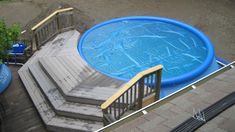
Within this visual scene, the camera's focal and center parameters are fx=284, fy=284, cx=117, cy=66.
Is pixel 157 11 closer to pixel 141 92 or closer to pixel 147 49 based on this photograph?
pixel 147 49

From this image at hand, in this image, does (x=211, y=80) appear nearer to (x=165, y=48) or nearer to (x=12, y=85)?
(x=165, y=48)

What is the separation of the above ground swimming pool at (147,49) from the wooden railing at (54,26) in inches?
38.9

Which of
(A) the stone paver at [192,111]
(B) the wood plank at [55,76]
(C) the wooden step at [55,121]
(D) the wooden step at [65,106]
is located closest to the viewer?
(A) the stone paver at [192,111]

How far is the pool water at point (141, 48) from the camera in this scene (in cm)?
944

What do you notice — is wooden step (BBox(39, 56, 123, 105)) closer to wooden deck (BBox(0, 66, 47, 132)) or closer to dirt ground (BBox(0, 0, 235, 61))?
wooden deck (BBox(0, 66, 47, 132))

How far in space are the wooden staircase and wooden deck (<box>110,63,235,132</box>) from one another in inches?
124

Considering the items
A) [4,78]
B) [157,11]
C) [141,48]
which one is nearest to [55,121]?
[4,78]

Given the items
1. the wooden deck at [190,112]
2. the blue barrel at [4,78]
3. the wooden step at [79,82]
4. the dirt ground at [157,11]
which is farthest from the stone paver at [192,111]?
the dirt ground at [157,11]

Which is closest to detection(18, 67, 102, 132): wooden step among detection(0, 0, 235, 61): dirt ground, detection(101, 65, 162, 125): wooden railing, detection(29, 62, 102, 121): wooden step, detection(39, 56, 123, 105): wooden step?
detection(29, 62, 102, 121): wooden step

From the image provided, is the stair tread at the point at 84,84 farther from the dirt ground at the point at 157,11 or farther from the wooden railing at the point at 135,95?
the dirt ground at the point at 157,11

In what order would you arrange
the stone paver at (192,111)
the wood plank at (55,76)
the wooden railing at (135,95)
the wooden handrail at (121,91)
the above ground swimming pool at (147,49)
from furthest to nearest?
the above ground swimming pool at (147,49) → the wood plank at (55,76) → the wooden railing at (135,95) → the wooden handrail at (121,91) → the stone paver at (192,111)

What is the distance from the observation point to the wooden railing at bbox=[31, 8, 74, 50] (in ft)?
35.2

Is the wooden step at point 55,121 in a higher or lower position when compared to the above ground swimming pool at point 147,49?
lower

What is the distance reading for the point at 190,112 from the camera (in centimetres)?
441
